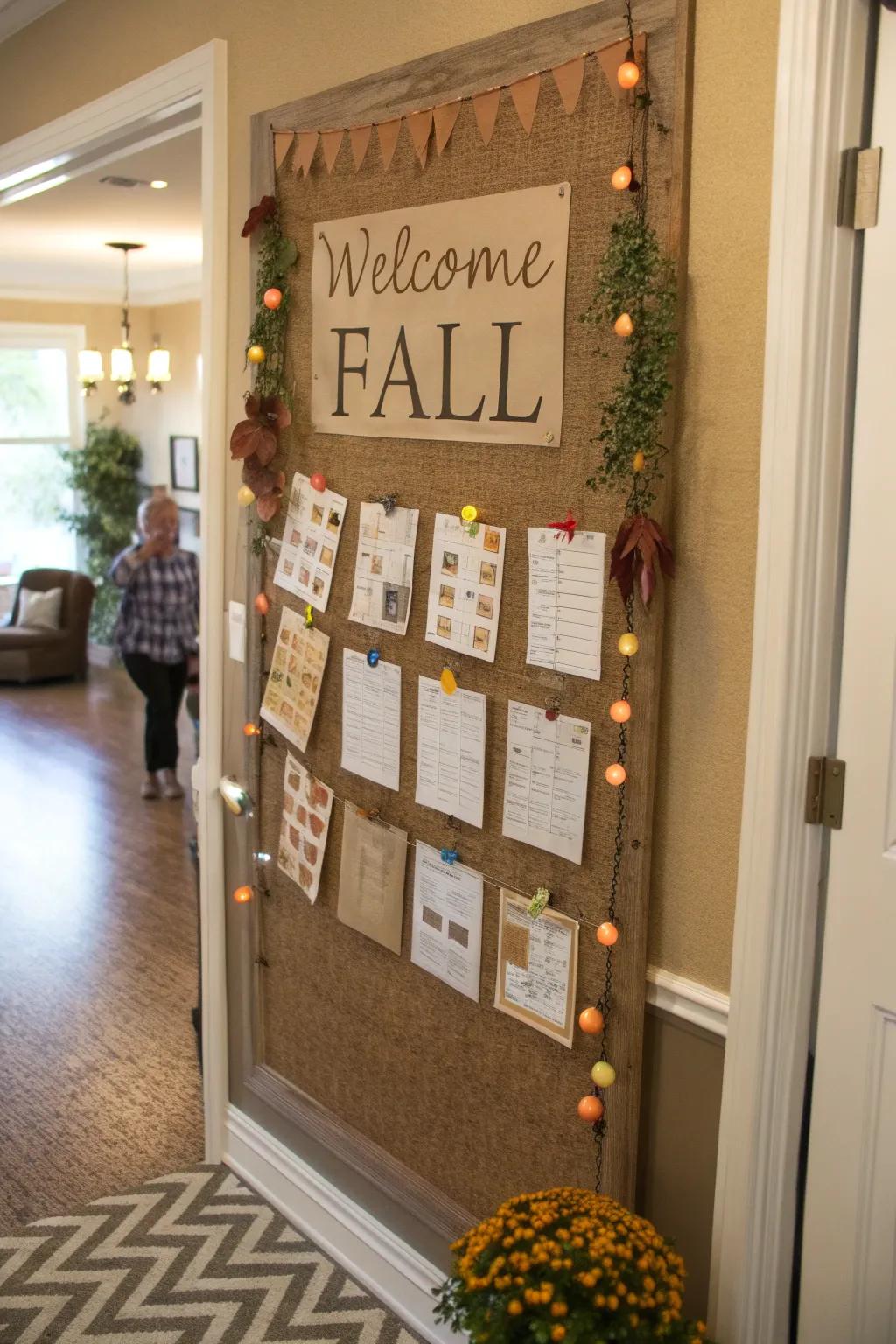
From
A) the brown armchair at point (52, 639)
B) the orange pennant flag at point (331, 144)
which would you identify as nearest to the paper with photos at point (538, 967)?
the orange pennant flag at point (331, 144)

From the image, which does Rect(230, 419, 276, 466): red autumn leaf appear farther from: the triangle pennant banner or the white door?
the white door

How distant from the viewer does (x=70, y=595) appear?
29.1 ft

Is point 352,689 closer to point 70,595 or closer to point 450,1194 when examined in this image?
point 450,1194

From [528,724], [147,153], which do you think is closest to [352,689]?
[528,724]

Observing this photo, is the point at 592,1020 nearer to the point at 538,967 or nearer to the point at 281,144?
the point at 538,967

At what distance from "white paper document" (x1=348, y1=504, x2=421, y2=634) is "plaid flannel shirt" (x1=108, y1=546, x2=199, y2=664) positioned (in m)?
3.77

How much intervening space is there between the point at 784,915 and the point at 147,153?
4.32 meters

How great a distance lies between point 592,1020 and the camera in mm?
1885

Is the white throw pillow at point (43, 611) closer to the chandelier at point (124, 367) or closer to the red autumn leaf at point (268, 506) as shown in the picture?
the chandelier at point (124, 367)

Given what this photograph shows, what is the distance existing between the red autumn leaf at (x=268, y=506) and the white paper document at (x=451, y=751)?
0.54 m

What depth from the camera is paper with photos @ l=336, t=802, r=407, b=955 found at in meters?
2.32

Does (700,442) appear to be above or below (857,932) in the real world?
above

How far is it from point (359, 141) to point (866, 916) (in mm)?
1540

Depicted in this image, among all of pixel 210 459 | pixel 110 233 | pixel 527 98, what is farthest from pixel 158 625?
pixel 527 98
